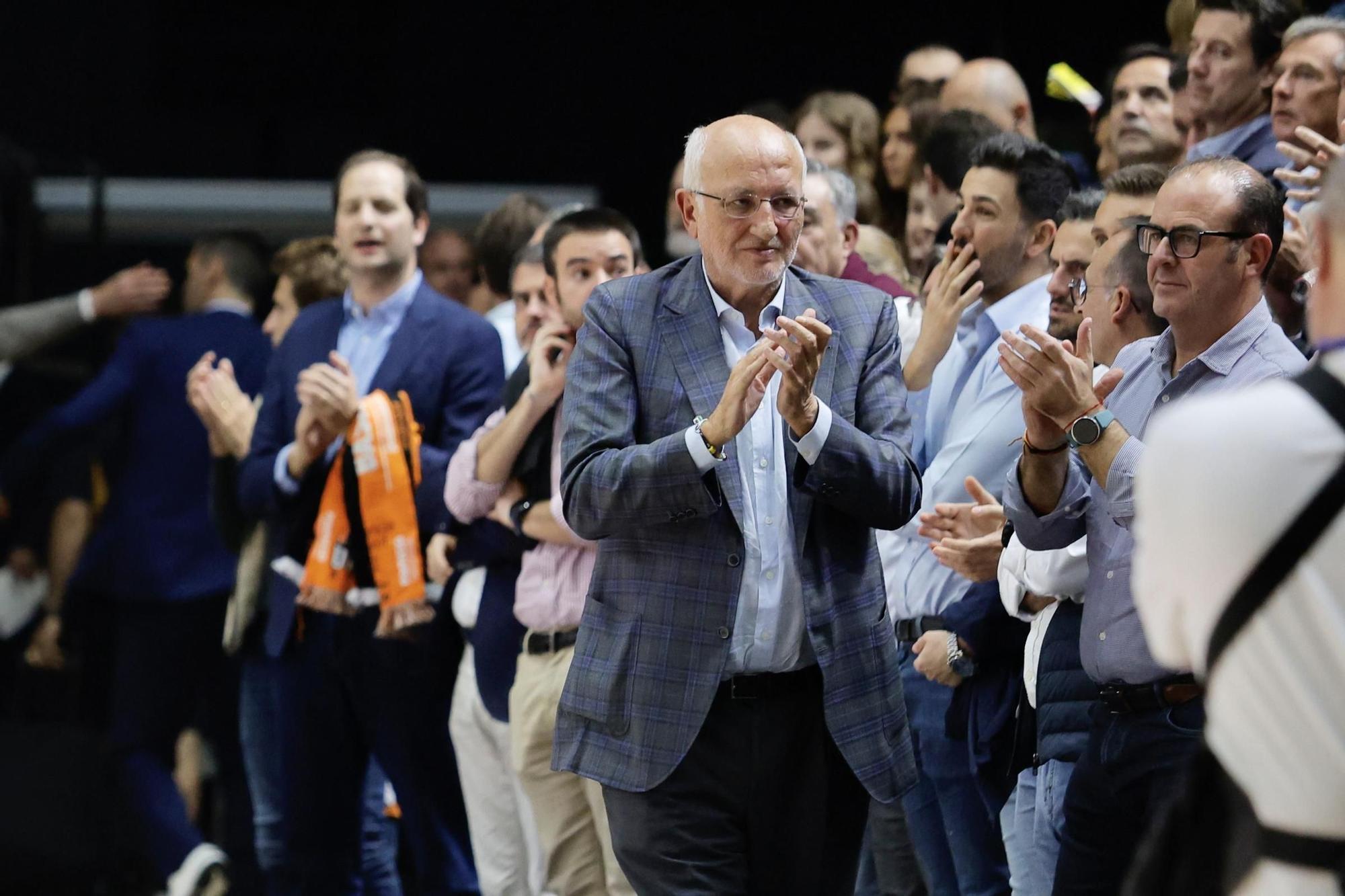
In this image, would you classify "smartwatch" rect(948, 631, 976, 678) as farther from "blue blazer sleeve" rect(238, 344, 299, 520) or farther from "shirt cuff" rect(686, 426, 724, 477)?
"blue blazer sleeve" rect(238, 344, 299, 520)

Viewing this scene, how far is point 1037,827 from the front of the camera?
3.02m

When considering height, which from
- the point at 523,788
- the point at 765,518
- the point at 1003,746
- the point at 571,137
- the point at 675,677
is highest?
the point at 571,137

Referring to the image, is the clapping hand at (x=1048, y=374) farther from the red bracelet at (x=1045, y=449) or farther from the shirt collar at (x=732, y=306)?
the shirt collar at (x=732, y=306)

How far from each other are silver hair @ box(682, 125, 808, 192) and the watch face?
619 millimetres

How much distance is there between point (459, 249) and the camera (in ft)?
19.4

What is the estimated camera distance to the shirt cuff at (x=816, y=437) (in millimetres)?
2686

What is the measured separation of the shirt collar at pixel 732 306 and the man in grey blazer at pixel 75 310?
9.43 ft

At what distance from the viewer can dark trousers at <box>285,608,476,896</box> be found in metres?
4.30

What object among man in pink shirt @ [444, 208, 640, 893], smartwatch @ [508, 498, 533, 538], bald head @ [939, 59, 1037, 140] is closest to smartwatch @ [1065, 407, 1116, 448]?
man in pink shirt @ [444, 208, 640, 893]

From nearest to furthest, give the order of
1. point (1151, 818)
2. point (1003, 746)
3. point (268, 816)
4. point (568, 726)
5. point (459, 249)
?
point (1151, 818), point (568, 726), point (1003, 746), point (268, 816), point (459, 249)

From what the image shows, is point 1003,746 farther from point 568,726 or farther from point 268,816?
point 268,816

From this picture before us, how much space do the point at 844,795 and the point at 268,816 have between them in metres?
2.28

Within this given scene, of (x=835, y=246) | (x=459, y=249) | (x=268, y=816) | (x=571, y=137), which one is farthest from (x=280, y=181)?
(x=835, y=246)

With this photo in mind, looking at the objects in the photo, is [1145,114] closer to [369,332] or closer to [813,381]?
[369,332]
